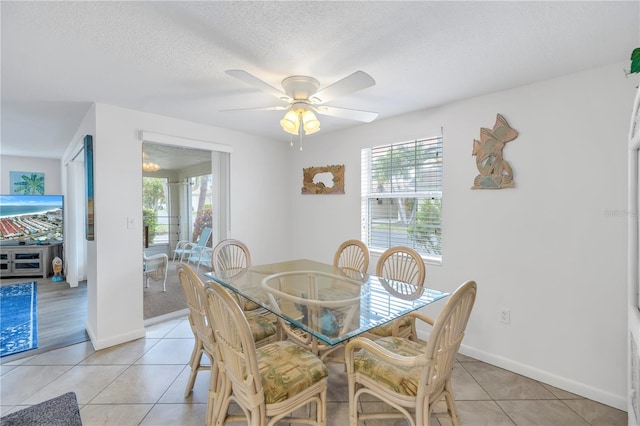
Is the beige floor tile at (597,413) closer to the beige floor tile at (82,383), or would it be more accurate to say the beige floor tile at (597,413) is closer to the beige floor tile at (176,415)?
the beige floor tile at (176,415)

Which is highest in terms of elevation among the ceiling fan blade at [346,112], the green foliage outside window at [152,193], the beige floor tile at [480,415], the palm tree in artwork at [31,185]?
the ceiling fan blade at [346,112]

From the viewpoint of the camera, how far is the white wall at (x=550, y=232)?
6.16 feet

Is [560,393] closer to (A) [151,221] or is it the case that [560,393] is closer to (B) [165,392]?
(B) [165,392]

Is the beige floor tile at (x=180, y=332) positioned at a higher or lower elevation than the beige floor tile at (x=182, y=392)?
higher

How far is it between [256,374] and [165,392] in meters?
1.24

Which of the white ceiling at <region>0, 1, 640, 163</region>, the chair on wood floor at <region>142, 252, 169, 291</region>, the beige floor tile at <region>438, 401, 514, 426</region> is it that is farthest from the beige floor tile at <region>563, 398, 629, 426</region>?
the chair on wood floor at <region>142, 252, 169, 291</region>

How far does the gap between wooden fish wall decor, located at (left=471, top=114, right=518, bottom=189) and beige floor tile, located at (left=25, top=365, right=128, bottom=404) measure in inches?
129

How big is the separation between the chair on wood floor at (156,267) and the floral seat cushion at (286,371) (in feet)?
7.68

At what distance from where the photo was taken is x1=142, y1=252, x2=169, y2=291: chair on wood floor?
3.30m

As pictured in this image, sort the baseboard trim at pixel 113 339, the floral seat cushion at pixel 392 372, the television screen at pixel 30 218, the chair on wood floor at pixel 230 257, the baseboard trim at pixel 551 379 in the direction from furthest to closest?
the television screen at pixel 30 218, the chair on wood floor at pixel 230 257, the baseboard trim at pixel 113 339, the baseboard trim at pixel 551 379, the floral seat cushion at pixel 392 372

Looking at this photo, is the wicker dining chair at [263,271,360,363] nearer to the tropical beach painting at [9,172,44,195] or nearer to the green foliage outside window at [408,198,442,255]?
the green foliage outside window at [408,198,442,255]

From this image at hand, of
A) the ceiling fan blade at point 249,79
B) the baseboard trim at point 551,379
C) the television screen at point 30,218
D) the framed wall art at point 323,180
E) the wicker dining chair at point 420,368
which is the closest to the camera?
the wicker dining chair at point 420,368

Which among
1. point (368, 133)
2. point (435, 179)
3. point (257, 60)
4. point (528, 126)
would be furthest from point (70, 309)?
point (528, 126)

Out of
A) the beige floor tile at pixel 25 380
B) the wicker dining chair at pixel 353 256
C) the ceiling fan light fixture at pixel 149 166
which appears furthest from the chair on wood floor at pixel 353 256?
the beige floor tile at pixel 25 380
